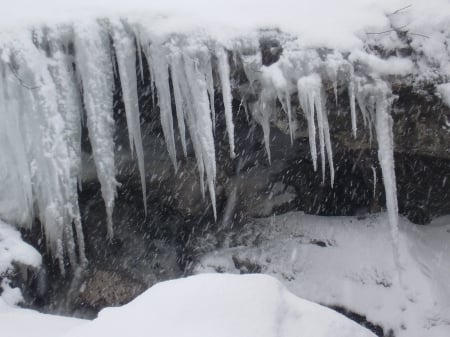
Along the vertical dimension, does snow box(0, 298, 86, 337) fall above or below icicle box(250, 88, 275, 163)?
below

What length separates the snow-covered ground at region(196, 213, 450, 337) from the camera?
5.00m

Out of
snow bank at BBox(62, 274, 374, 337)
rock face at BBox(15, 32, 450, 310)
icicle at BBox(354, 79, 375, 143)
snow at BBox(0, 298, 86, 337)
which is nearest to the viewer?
snow bank at BBox(62, 274, 374, 337)

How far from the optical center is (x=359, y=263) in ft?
17.8

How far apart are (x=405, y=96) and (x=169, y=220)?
116 inches

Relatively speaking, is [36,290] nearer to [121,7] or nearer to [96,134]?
[96,134]

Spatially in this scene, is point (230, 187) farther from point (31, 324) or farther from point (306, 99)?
point (31, 324)

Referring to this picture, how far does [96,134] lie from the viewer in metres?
4.15

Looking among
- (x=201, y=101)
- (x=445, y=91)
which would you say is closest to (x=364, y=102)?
(x=445, y=91)

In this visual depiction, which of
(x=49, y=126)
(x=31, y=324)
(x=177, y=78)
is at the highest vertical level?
(x=177, y=78)

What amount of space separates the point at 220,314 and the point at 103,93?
257 cm

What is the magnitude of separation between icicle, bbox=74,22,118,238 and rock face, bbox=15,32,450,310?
1.37 feet

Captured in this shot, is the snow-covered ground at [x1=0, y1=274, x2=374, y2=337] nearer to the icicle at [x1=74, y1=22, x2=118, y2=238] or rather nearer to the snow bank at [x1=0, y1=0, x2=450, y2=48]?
the icicle at [x1=74, y1=22, x2=118, y2=238]

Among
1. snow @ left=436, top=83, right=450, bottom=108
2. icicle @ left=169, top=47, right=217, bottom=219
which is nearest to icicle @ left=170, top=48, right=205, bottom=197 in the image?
icicle @ left=169, top=47, right=217, bottom=219

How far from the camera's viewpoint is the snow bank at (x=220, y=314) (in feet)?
6.53
